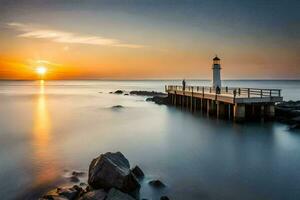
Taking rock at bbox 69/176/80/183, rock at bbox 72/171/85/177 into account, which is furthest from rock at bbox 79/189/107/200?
rock at bbox 72/171/85/177

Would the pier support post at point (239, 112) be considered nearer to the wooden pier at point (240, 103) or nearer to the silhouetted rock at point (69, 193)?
the wooden pier at point (240, 103)

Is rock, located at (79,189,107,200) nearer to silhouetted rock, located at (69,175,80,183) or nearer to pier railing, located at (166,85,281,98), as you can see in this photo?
silhouetted rock, located at (69,175,80,183)

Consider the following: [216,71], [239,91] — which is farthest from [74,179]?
[216,71]

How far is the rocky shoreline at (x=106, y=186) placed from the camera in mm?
8859

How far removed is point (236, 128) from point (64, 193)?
1617 cm

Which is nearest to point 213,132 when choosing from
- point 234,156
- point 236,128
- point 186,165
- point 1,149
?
point 236,128

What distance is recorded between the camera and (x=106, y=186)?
31.6 ft

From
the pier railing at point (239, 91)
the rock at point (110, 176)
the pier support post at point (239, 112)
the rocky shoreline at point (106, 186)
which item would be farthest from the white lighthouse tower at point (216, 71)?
the rock at point (110, 176)

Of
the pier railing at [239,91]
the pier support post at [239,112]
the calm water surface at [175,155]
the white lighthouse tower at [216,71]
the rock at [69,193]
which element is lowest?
the calm water surface at [175,155]

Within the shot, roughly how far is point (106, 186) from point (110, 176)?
0.32 meters

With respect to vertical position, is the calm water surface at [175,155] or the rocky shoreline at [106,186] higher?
the rocky shoreline at [106,186]

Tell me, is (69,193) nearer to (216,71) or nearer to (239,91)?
(239,91)

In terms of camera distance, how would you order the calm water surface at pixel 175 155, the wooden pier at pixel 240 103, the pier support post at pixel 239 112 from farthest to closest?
the pier support post at pixel 239 112 < the wooden pier at pixel 240 103 < the calm water surface at pixel 175 155

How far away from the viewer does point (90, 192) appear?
9.05 meters
